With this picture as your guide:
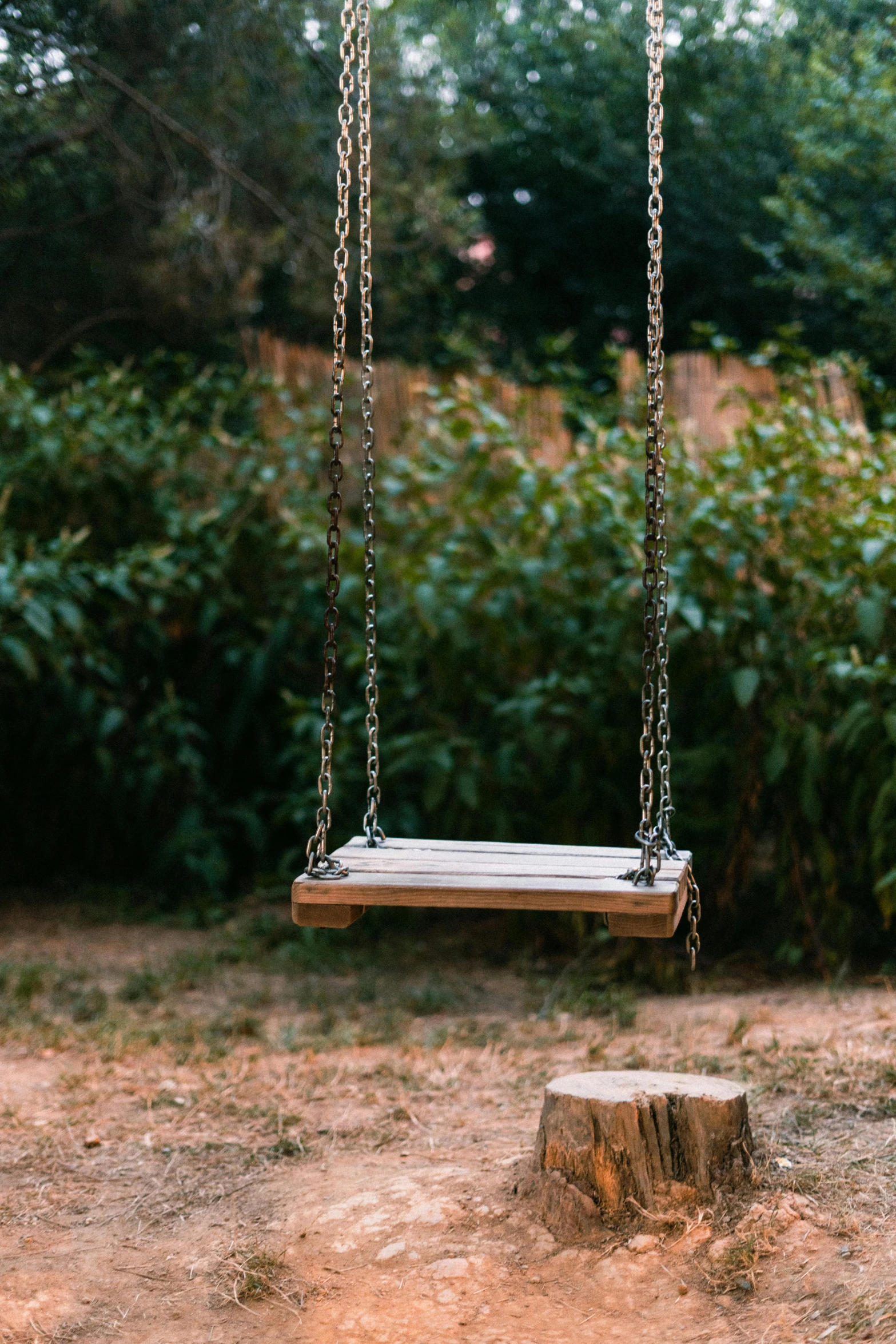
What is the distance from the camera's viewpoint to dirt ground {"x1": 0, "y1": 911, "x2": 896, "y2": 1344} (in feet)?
7.64

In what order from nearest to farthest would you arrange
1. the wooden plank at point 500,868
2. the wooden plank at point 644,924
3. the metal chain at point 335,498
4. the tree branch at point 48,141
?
the wooden plank at point 644,924 < the wooden plank at point 500,868 < the metal chain at point 335,498 < the tree branch at point 48,141

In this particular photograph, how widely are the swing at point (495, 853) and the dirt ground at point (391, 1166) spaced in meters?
0.62

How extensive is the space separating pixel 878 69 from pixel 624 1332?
6.35 meters

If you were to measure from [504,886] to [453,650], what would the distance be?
7.97ft

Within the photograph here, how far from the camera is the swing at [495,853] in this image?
2.37 m

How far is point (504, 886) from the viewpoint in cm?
238

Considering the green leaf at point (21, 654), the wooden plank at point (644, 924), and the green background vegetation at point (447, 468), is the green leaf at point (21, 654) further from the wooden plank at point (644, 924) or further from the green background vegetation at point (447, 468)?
the wooden plank at point (644, 924)

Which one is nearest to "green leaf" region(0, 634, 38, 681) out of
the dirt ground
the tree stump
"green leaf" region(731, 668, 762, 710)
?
Answer: the dirt ground

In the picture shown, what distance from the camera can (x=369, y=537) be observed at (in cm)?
293

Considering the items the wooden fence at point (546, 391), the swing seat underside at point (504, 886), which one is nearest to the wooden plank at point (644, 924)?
the swing seat underside at point (504, 886)

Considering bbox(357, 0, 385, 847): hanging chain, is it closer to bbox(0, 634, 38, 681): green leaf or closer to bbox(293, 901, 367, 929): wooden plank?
bbox(293, 901, 367, 929): wooden plank

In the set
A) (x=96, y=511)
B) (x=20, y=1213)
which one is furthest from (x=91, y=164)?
(x=20, y=1213)

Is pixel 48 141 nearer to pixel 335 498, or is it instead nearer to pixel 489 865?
pixel 335 498

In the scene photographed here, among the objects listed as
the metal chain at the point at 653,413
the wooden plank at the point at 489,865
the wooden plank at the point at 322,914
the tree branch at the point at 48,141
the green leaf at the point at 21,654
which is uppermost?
the tree branch at the point at 48,141
